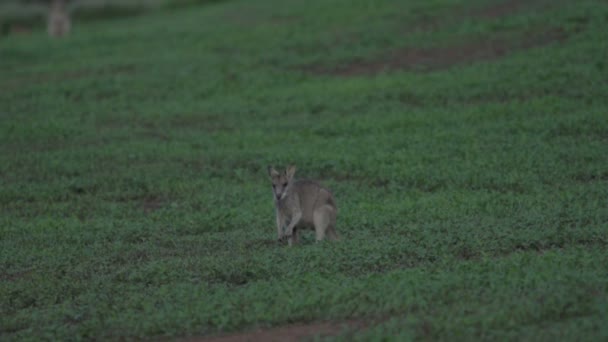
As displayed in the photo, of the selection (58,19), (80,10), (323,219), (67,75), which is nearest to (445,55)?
(67,75)

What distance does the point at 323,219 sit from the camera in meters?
13.2

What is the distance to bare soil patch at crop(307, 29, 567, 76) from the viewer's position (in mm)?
25531

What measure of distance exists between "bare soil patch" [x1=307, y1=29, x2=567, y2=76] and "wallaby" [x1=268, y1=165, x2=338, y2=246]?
40.6ft

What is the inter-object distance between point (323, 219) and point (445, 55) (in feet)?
45.1

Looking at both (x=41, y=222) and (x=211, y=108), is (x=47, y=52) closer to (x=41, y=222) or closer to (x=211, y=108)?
(x=211, y=108)

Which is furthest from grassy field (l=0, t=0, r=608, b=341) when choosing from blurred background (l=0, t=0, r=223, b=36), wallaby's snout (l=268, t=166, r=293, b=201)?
blurred background (l=0, t=0, r=223, b=36)

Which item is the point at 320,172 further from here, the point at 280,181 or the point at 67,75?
the point at 67,75

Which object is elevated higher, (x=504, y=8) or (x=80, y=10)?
(x=80, y=10)

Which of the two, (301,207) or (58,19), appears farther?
(58,19)

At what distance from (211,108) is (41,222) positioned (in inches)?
338

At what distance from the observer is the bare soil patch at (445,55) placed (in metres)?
25.5

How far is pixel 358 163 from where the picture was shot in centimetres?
1831

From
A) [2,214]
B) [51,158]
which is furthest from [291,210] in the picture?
[51,158]

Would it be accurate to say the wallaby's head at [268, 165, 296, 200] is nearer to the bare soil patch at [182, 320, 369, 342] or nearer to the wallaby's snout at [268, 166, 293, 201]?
the wallaby's snout at [268, 166, 293, 201]
